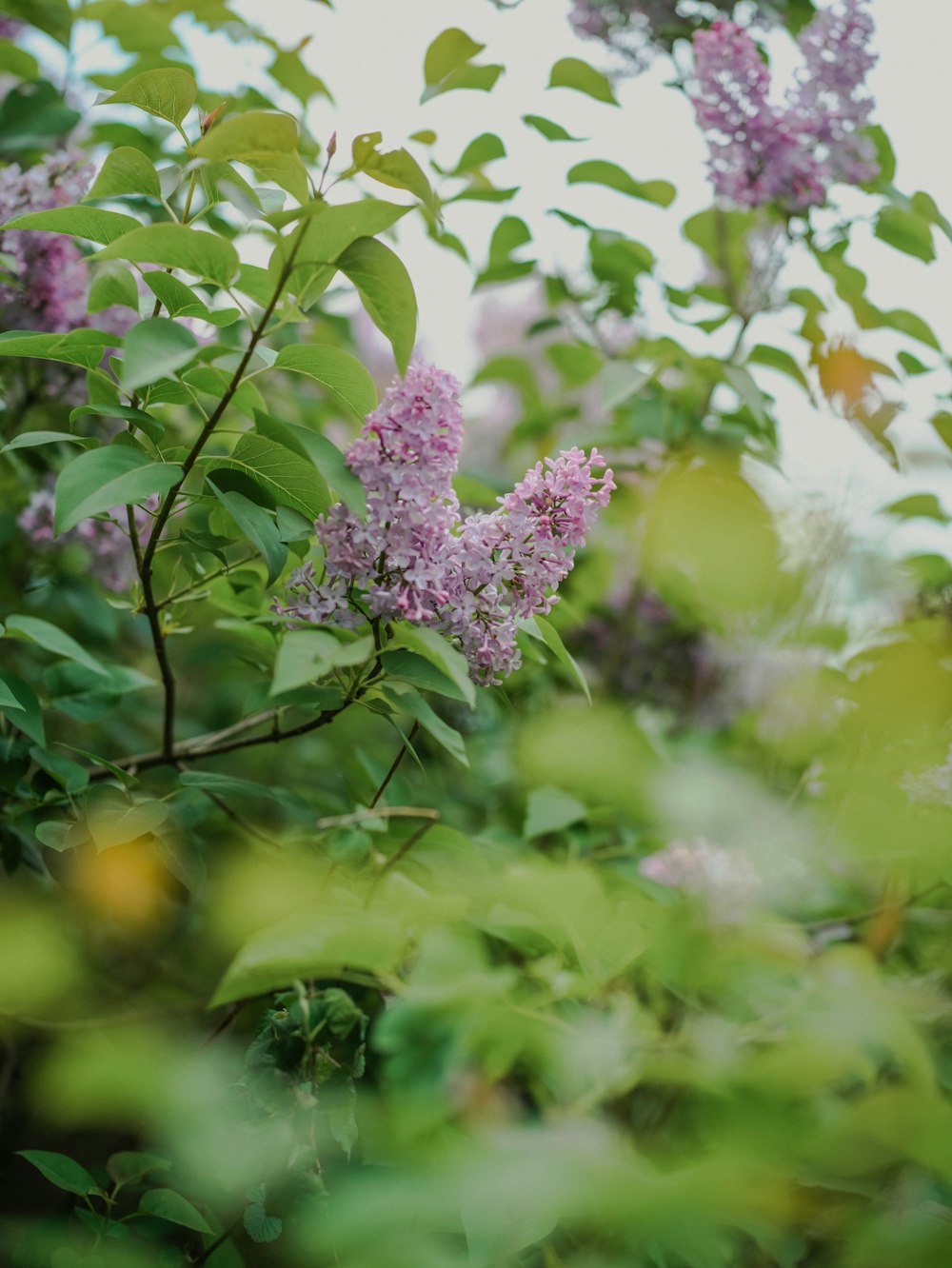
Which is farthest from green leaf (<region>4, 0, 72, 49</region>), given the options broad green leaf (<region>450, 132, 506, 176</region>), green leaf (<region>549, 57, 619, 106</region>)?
green leaf (<region>549, 57, 619, 106</region>)

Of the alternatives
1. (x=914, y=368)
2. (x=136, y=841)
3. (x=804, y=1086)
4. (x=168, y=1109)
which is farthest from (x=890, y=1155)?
(x=914, y=368)

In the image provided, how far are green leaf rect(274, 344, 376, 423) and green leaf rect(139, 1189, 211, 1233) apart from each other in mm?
599

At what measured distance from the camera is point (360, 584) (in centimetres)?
62

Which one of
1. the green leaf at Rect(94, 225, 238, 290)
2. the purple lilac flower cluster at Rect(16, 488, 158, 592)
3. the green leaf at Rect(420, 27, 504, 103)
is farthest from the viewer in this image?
the purple lilac flower cluster at Rect(16, 488, 158, 592)

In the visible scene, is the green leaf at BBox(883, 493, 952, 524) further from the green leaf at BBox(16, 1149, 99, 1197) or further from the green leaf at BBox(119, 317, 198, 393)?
the green leaf at BBox(16, 1149, 99, 1197)

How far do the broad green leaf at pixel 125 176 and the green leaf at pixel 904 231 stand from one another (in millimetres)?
1084

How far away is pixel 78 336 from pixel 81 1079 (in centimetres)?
43

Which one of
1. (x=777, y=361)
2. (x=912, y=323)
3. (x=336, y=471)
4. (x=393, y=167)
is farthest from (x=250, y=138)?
(x=912, y=323)

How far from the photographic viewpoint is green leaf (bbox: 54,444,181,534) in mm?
542

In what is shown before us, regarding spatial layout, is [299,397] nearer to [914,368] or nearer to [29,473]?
[29,473]

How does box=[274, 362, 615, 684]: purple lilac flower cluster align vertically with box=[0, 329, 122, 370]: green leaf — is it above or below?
below

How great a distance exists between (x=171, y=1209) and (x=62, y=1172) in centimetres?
9

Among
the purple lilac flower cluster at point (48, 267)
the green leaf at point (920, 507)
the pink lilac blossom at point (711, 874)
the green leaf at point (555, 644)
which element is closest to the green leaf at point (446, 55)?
the green leaf at point (555, 644)

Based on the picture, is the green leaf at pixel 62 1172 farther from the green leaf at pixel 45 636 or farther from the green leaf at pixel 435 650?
the green leaf at pixel 435 650
